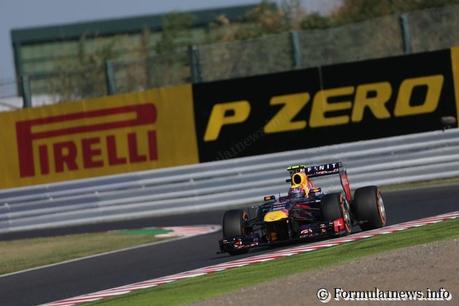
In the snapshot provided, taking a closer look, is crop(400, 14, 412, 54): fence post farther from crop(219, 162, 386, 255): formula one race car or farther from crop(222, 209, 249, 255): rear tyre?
crop(222, 209, 249, 255): rear tyre

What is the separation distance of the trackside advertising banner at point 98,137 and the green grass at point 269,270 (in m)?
11.5

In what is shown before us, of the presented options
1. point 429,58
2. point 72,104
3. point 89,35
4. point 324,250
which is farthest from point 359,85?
point 89,35

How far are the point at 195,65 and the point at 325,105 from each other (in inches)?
130

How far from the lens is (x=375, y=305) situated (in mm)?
8828

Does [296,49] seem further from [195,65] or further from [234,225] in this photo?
[234,225]

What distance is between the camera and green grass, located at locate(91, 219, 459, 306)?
10789 mm

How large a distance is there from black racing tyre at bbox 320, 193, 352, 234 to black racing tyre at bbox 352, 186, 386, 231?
39 centimetres

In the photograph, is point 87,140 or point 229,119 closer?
point 229,119

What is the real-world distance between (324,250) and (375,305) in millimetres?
4142

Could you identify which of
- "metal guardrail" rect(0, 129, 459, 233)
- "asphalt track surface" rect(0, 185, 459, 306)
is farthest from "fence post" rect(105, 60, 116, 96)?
"asphalt track surface" rect(0, 185, 459, 306)

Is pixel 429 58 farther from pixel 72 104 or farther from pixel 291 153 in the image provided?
pixel 72 104

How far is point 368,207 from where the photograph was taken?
48.2ft

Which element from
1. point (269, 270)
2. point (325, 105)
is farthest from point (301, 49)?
point (269, 270)

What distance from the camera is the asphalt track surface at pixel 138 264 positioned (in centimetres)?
1336
